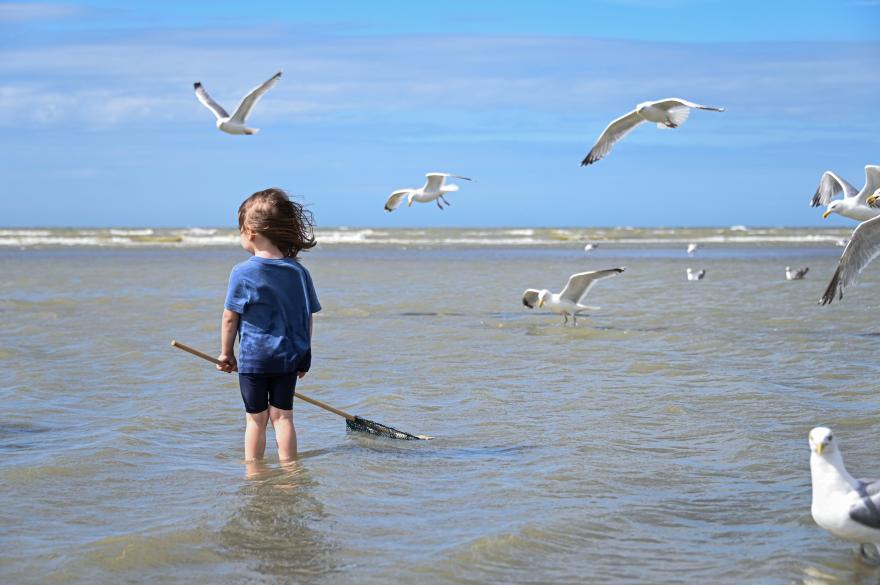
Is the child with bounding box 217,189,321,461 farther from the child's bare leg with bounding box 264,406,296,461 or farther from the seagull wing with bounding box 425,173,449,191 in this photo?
the seagull wing with bounding box 425,173,449,191

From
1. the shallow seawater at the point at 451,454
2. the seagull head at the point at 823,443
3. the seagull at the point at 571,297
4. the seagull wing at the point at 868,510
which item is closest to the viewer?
the seagull wing at the point at 868,510

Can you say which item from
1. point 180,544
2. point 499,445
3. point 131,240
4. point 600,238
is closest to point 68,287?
point 499,445

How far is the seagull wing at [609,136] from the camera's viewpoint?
14.5m

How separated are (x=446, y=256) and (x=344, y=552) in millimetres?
31443

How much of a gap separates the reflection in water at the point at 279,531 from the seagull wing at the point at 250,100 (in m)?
10.3

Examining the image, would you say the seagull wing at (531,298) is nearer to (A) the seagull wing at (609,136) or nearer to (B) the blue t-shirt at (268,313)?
(A) the seagull wing at (609,136)

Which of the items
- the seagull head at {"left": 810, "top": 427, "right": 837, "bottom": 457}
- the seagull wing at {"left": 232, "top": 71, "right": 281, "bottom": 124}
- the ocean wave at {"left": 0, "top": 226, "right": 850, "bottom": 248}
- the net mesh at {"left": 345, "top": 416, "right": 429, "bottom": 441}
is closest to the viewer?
the seagull head at {"left": 810, "top": 427, "right": 837, "bottom": 457}

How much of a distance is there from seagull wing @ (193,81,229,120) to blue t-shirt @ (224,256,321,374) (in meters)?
11.2

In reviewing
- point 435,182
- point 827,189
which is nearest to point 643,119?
point 827,189

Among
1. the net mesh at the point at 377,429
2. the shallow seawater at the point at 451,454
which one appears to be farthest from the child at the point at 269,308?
the net mesh at the point at 377,429

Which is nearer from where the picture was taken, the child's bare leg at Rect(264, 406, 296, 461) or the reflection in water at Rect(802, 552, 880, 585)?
the reflection in water at Rect(802, 552, 880, 585)

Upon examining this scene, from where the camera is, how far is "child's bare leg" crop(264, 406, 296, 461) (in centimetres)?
524

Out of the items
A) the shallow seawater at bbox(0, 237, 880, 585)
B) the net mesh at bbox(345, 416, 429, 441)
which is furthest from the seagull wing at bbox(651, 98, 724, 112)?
the net mesh at bbox(345, 416, 429, 441)

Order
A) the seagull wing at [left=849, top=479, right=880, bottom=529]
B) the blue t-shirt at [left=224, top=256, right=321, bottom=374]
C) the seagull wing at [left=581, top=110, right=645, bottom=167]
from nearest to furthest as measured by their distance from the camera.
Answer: the seagull wing at [left=849, top=479, right=880, bottom=529] < the blue t-shirt at [left=224, top=256, right=321, bottom=374] < the seagull wing at [left=581, top=110, right=645, bottom=167]
